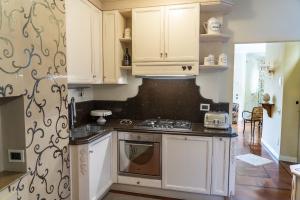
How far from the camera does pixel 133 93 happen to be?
10.7 ft

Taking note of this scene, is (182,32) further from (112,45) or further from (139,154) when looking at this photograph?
(139,154)

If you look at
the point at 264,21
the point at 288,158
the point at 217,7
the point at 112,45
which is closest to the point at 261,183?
the point at 288,158

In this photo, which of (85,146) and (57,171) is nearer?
(57,171)

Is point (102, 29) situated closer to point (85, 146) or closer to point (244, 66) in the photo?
point (85, 146)

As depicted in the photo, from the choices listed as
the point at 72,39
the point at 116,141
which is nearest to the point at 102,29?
the point at 72,39

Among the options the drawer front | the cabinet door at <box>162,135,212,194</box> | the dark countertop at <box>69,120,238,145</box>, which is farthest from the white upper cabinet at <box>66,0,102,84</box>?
the drawer front

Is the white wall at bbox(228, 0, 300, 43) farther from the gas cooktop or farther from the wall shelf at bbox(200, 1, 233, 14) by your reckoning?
the gas cooktop

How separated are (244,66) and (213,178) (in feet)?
21.4

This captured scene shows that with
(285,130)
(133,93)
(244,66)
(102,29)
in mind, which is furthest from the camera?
(244,66)

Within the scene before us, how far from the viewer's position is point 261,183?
312 cm

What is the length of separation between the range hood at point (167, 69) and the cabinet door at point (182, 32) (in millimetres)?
74

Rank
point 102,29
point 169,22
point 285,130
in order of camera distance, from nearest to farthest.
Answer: point 169,22 → point 102,29 → point 285,130

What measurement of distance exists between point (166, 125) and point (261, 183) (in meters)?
1.64

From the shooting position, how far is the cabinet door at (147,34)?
9.02ft
